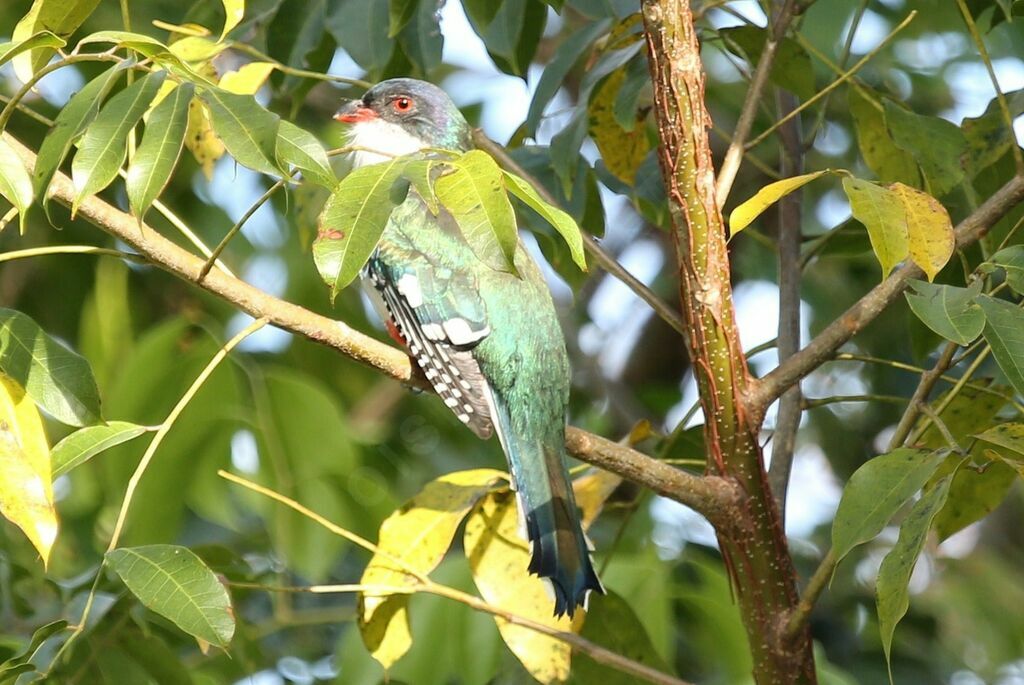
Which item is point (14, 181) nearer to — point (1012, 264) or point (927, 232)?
point (927, 232)

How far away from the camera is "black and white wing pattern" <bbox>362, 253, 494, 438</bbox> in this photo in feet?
11.0

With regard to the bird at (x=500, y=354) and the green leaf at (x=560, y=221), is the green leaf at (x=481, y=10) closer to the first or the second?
the bird at (x=500, y=354)

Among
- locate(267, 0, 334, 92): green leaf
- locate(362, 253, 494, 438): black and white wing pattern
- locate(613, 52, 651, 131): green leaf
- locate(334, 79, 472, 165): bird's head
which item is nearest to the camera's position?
locate(613, 52, 651, 131): green leaf

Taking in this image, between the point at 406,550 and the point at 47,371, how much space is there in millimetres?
1021

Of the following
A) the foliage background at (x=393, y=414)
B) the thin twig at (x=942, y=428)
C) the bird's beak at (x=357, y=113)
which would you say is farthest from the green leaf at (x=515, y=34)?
the thin twig at (x=942, y=428)

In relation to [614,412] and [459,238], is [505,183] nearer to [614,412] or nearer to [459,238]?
[459,238]

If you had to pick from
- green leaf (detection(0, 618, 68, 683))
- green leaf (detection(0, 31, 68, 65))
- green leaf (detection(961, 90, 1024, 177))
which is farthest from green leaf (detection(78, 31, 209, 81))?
green leaf (detection(961, 90, 1024, 177))

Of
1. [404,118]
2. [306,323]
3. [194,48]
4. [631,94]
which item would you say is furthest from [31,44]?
[404,118]

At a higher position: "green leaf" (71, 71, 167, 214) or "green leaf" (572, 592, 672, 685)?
"green leaf" (71, 71, 167, 214)

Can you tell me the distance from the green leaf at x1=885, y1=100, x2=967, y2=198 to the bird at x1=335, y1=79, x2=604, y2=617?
3.19 feet

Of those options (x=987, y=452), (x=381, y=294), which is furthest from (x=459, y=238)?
(x=987, y=452)

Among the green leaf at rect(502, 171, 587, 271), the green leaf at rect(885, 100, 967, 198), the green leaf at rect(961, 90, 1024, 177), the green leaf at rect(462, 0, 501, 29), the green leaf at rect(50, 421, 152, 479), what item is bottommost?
the green leaf at rect(50, 421, 152, 479)

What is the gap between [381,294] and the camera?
372cm

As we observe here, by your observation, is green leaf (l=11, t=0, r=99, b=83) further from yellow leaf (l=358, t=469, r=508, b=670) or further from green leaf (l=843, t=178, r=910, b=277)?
green leaf (l=843, t=178, r=910, b=277)
